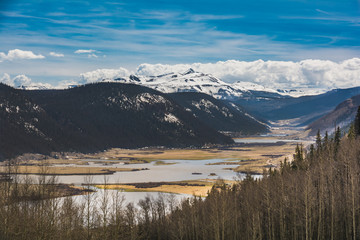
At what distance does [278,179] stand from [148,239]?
1055 inches

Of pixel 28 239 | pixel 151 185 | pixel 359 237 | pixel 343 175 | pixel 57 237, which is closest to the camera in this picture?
pixel 28 239

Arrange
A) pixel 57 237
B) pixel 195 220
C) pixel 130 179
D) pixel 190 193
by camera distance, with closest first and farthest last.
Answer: pixel 57 237
pixel 195 220
pixel 190 193
pixel 130 179

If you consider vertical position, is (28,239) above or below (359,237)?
above

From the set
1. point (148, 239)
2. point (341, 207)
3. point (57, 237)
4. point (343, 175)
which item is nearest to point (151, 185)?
point (148, 239)

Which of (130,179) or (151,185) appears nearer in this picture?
(151,185)

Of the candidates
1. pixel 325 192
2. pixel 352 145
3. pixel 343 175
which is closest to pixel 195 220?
pixel 325 192

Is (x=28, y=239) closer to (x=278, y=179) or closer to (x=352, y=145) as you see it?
(x=278, y=179)

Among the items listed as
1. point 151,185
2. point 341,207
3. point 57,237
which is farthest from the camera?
point 151,185

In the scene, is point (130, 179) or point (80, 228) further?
point (130, 179)

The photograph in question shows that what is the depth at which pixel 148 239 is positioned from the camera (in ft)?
271

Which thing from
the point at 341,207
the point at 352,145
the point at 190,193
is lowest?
the point at 190,193

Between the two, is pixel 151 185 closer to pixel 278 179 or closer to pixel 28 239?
pixel 278 179

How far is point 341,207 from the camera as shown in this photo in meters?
68.8

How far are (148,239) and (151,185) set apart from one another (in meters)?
72.7
